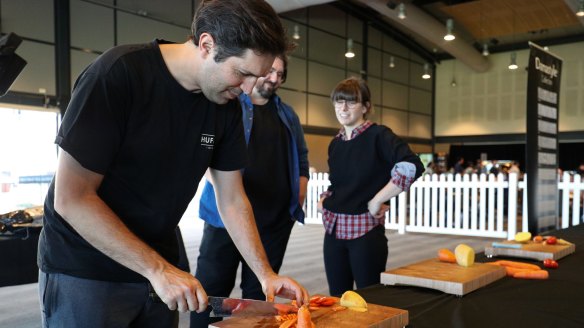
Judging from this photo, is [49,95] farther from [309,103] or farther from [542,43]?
[542,43]

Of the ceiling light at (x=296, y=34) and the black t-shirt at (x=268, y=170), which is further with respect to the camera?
the ceiling light at (x=296, y=34)

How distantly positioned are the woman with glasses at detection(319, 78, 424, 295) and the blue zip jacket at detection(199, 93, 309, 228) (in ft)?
0.52

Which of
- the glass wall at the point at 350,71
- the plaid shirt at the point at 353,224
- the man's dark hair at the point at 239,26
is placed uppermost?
the glass wall at the point at 350,71

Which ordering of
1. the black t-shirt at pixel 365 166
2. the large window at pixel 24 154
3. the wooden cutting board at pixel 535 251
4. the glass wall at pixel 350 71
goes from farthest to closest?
the glass wall at pixel 350 71 → the large window at pixel 24 154 → the black t-shirt at pixel 365 166 → the wooden cutting board at pixel 535 251

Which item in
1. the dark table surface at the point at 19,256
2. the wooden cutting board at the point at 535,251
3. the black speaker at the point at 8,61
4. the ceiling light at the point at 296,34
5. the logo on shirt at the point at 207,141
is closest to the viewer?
the logo on shirt at the point at 207,141

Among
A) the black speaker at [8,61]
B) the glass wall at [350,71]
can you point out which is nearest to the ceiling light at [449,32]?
the glass wall at [350,71]

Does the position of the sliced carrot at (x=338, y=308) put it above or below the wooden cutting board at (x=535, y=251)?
below

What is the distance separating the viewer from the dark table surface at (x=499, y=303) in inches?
41.6

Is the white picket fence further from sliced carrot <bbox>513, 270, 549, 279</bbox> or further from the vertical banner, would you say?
sliced carrot <bbox>513, 270, 549, 279</bbox>

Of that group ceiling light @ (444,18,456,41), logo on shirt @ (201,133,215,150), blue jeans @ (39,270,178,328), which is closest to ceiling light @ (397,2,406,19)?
ceiling light @ (444,18,456,41)

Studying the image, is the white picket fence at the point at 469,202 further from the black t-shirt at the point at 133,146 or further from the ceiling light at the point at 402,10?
the black t-shirt at the point at 133,146

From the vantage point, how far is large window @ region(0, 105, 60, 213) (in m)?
8.15

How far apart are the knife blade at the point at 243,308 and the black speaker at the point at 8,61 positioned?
4.07m

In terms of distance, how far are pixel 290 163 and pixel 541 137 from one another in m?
2.60
